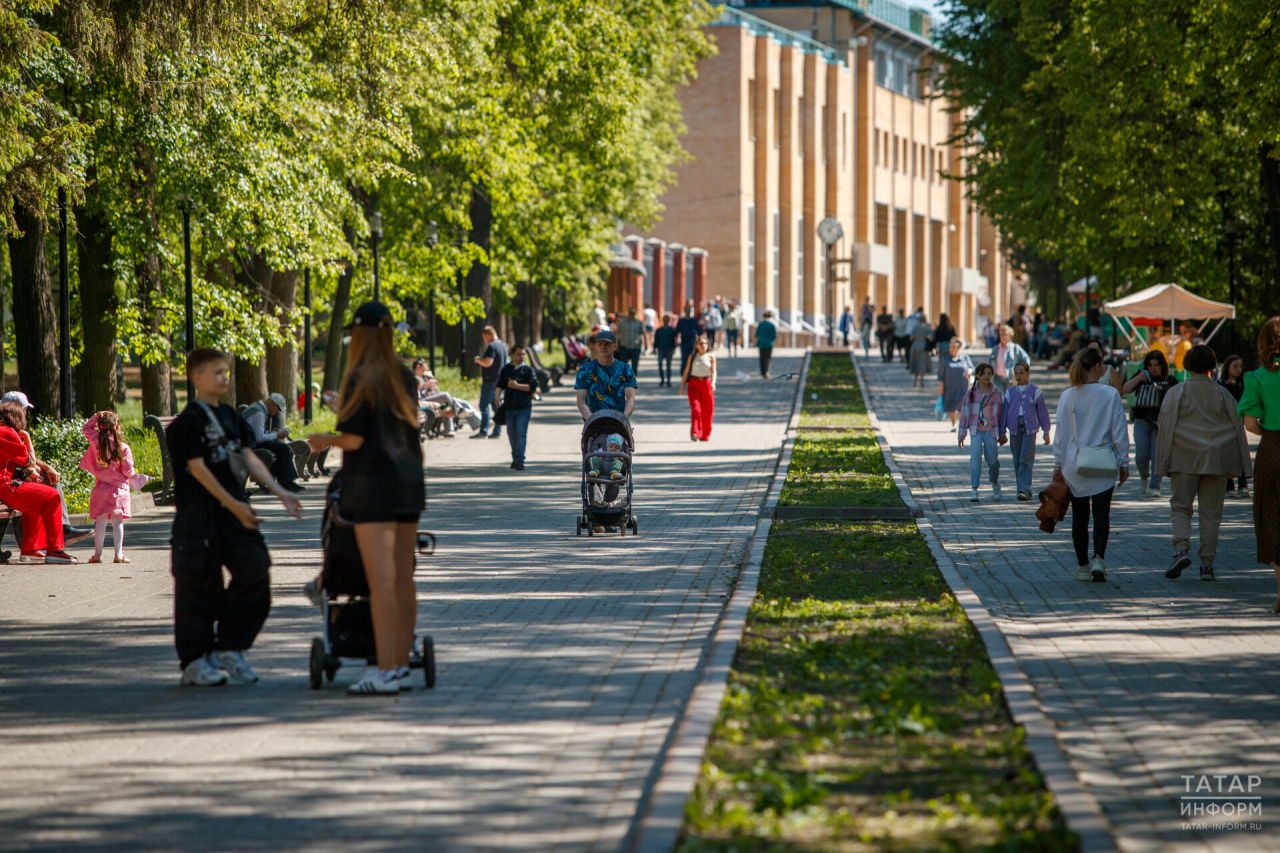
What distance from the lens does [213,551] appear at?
7.32 metres

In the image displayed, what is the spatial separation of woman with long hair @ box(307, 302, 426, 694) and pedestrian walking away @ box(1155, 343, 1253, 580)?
6.32 meters

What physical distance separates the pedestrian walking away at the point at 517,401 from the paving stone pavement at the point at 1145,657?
584 cm

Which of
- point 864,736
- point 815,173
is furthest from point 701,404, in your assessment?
point 815,173

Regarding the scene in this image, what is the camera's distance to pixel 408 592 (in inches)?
277

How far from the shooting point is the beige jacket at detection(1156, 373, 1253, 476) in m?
10.9

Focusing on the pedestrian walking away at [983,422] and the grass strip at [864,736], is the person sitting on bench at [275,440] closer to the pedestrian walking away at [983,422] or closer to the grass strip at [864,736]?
the grass strip at [864,736]

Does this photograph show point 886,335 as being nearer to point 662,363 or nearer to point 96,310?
point 662,363

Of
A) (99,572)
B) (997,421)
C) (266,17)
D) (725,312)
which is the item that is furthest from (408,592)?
(725,312)

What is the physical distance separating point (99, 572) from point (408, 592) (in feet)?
18.8

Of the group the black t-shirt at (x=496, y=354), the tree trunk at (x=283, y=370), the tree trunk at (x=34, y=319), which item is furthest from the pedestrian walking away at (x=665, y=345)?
the tree trunk at (x=34, y=319)

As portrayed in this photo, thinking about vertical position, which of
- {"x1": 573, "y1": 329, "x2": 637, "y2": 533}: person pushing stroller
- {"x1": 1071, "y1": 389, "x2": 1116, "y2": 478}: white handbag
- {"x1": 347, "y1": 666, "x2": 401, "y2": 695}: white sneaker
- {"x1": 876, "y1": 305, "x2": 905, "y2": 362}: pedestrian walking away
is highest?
{"x1": 876, "y1": 305, "x2": 905, "y2": 362}: pedestrian walking away

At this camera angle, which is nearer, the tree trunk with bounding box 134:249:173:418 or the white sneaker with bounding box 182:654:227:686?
the white sneaker with bounding box 182:654:227:686

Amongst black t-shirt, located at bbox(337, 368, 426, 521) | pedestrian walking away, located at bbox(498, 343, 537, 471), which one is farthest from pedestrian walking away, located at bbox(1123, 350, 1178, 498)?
black t-shirt, located at bbox(337, 368, 426, 521)

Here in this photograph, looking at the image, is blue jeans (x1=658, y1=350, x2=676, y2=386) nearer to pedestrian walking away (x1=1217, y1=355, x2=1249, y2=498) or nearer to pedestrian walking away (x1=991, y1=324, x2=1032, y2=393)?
pedestrian walking away (x1=991, y1=324, x2=1032, y2=393)
